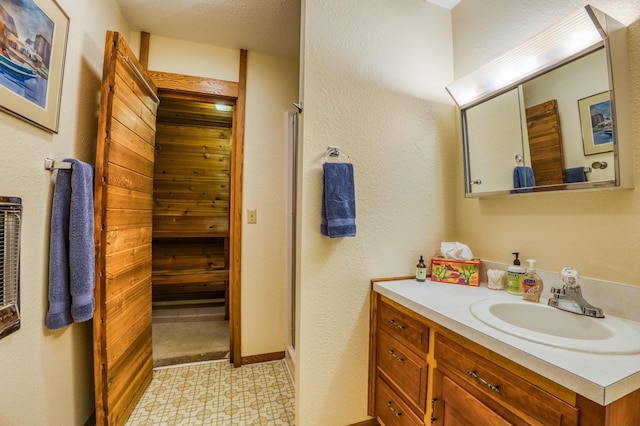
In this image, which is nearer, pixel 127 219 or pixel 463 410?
pixel 463 410

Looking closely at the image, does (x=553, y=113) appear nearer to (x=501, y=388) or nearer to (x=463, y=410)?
(x=501, y=388)

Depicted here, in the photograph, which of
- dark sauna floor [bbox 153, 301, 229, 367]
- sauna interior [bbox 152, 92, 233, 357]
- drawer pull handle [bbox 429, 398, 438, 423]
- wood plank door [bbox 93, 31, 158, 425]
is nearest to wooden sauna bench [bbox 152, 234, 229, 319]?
sauna interior [bbox 152, 92, 233, 357]

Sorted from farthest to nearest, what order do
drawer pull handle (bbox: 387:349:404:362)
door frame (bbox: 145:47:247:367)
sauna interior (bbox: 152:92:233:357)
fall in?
sauna interior (bbox: 152:92:233:357), door frame (bbox: 145:47:247:367), drawer pull handle (bbox: 387:349:404:362)

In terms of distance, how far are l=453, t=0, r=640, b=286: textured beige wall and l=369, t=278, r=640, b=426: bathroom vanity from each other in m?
0.25

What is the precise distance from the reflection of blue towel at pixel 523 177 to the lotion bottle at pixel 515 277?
1.08 feet

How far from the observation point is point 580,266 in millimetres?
1040

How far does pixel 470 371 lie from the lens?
0.84 meters

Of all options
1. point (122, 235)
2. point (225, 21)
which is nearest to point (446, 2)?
point (225, 21)

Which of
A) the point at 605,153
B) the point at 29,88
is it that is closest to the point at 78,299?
the point at 29,88

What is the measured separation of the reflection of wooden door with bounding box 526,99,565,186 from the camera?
3.51ft

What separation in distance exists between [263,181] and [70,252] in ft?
4.09

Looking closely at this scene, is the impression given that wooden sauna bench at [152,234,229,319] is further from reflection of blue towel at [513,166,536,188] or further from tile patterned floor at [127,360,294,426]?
reflection of blue towel at [513,166,536,188]

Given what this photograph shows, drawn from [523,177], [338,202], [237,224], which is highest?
[523,177]

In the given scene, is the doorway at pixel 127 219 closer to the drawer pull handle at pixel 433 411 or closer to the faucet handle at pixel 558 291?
the drawer pull handle at pixel 433 411
